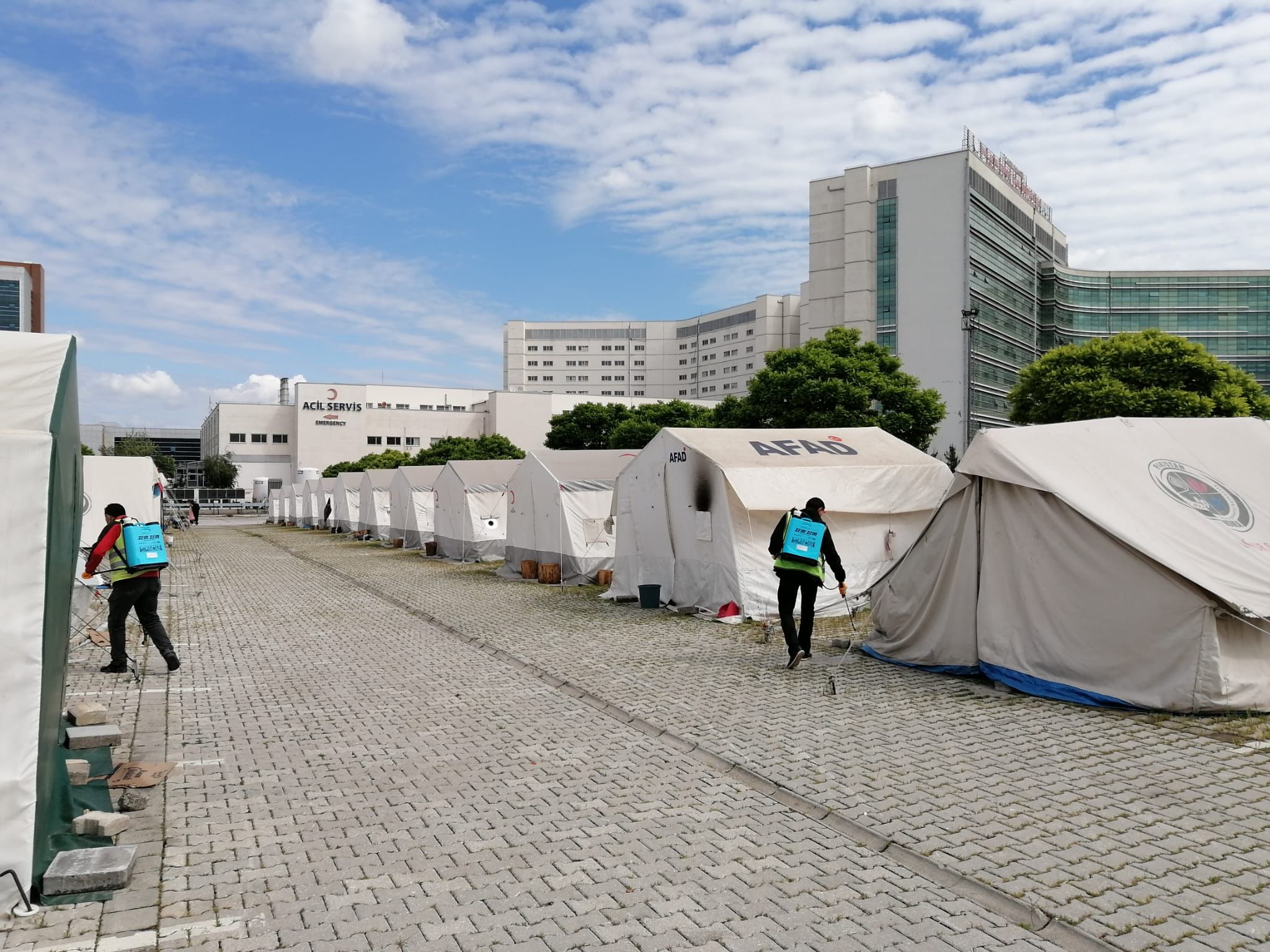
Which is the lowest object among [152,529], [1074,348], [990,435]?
[152,529]

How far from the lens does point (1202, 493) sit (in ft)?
28.4

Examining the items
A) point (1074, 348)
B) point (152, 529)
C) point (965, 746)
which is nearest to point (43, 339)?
point (152, 529)

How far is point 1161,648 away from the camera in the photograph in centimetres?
724

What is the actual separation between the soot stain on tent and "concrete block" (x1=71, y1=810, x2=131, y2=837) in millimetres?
9513

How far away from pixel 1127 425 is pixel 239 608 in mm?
13545

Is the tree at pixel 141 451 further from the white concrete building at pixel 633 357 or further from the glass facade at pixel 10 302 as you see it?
the white concrete building at pixel 633 357

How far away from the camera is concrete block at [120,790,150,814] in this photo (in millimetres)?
5340

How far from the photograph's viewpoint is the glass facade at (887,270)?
253 feet

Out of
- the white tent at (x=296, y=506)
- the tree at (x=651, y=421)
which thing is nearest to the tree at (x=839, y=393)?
the tree at (x=651, y=421)

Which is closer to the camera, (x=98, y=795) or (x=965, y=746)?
(x=98, y=795)

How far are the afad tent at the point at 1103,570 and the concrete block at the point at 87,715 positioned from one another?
23.8 feet

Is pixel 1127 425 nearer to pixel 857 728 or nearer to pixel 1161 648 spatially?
pixel 1161 648

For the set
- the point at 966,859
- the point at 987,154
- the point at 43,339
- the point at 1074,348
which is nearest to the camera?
the point at 966,859

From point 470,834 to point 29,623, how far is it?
7.87ft
